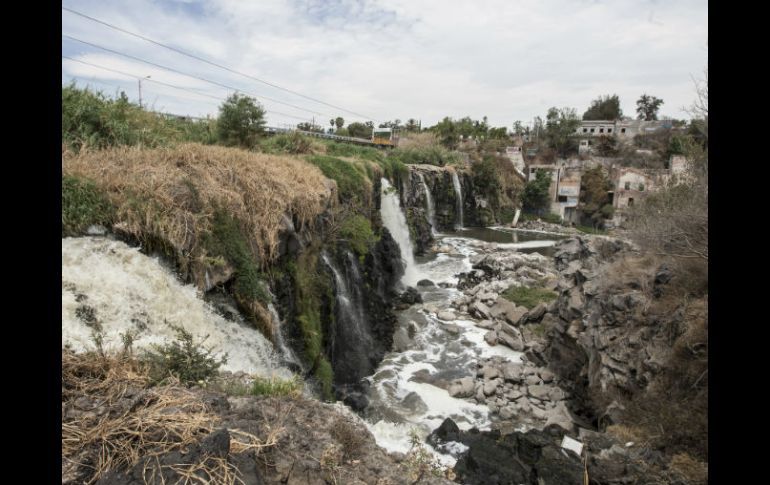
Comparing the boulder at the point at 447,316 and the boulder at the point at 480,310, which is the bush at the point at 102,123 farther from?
the boulder at the point at 480,310

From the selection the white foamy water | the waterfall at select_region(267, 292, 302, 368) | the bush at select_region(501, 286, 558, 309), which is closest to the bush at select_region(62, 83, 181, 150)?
the waterfall at select_region(267, 292, 302, 368)

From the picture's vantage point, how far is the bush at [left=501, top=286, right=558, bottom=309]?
48.9ft

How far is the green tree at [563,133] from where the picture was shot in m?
49.7

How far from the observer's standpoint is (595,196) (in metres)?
36.1

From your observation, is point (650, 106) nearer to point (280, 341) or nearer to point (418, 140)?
point (418, 140)

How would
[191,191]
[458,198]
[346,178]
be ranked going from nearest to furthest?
[191,191] → [346,178] → [458,198]

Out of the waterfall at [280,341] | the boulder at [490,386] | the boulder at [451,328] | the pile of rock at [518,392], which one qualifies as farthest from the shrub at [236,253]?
the boulder at [451,328]

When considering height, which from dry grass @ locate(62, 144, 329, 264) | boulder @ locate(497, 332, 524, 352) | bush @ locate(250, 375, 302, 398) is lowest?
boulder @ locate(497, 332, 524, 352)

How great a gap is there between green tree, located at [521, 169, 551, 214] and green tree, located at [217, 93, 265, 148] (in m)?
29.2

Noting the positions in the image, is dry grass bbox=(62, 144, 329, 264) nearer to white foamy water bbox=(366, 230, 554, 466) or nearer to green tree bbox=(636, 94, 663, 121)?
white foamy water bbox=(366, 230, 554, 466)

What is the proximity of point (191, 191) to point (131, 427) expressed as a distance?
5.08m

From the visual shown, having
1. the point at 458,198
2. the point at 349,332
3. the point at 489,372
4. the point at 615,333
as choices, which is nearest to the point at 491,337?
the point at 489,372
